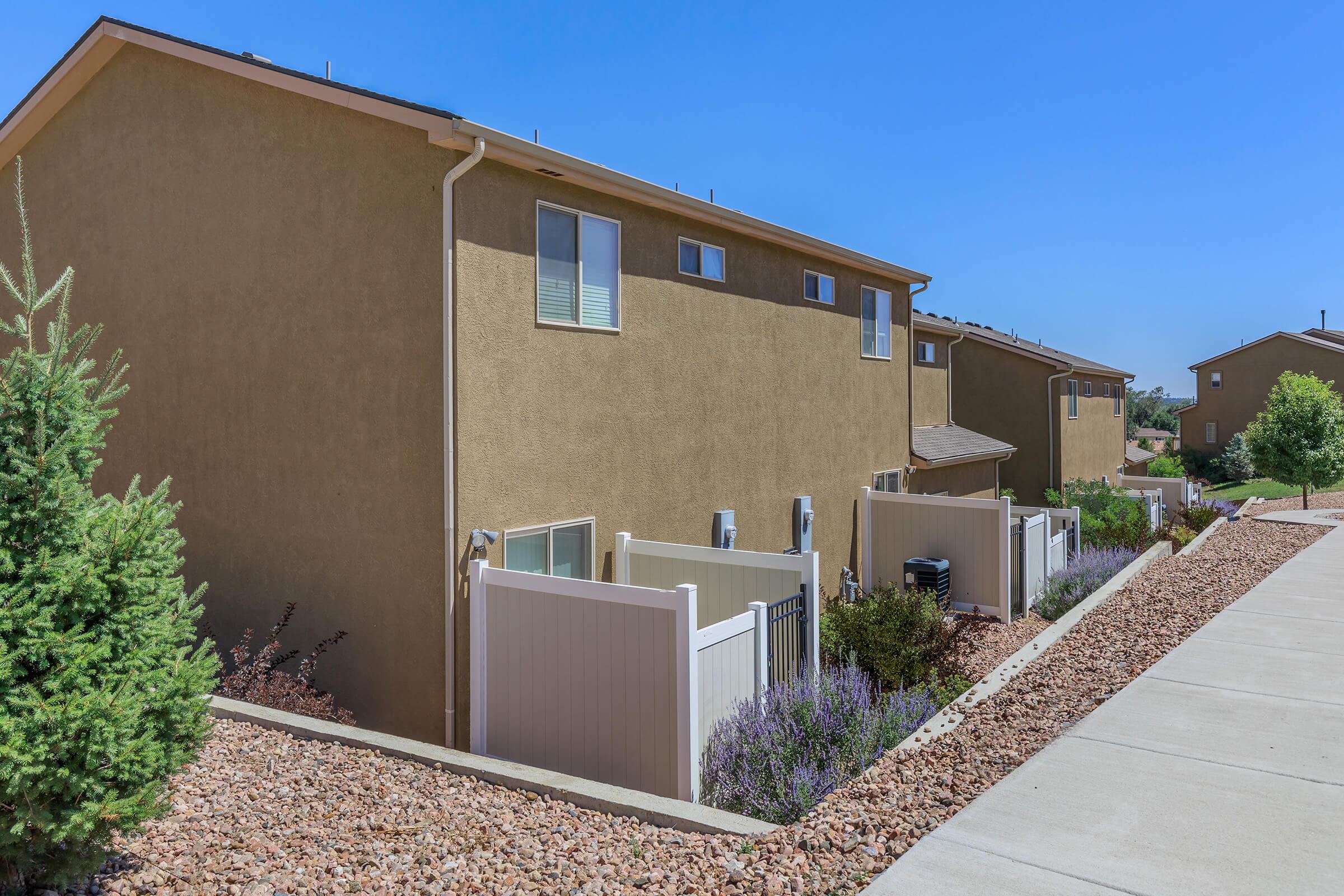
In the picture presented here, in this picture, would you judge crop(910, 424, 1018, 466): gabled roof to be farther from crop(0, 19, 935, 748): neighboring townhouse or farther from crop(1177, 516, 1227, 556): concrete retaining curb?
crop(0, 19, 935, 748): neighboring townhouse

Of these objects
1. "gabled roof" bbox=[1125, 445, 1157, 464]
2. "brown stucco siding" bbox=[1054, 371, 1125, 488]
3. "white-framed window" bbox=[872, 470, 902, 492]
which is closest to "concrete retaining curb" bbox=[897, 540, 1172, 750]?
"white-framed window" bbox=[872, 470, 902, 492]

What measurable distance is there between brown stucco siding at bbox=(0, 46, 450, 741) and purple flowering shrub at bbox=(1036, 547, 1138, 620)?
10280 mm

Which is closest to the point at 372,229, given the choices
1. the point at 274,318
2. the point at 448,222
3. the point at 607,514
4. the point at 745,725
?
the point at 448,222

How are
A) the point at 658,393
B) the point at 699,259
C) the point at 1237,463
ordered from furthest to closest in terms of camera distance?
the point at 1237,463 → the point at 699,259 → the point at 658,393

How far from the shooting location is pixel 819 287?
14.2 metres

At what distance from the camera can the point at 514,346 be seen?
28.8 ft

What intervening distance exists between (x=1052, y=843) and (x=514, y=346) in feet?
21.1

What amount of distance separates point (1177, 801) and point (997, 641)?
7.81 m

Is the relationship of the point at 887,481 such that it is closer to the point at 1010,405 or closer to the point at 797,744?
the point at 797,744

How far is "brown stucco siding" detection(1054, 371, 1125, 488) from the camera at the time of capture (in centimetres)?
2608

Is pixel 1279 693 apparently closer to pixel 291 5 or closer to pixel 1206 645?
pixel 1206 645

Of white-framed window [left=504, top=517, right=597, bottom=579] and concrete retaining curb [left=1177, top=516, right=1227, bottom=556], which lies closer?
white-framed window [left=504, top=517, right=597, bottom=579]

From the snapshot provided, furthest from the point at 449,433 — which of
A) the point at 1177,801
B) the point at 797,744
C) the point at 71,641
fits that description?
the point at 1177,801

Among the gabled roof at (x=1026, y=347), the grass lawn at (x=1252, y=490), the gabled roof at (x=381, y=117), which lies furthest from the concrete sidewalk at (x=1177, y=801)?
the grass lawn at (x=1252, y=490)
